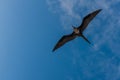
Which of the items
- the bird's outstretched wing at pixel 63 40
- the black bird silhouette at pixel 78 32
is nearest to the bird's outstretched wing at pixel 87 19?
the black bird silhouette at pixel 78 32

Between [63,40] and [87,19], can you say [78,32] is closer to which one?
[87,19]

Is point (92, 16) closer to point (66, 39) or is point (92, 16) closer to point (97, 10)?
point (97, 10)

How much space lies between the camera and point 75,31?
5719cm

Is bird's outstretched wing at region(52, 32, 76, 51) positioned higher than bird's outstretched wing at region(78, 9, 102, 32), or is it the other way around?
bird's outstretched wing at region(78, 9, 102, 32)

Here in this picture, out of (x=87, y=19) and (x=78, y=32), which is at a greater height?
(x=87, y=19)

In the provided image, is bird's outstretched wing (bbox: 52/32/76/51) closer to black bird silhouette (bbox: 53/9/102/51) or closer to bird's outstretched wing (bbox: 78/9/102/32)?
black bird silhouette (bbox: 53/9/102/51)

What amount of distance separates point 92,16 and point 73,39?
500cm

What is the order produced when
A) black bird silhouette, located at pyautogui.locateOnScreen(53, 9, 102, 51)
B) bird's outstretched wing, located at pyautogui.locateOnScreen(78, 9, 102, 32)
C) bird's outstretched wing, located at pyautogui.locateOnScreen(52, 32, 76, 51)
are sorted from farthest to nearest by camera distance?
bird's outstretched wing, located at pyautogui.locateOnScreen(52, 32, 76, 51) → black bird silhouette, located at pyautogui.locateOnScreen(53, 9, 102, 51) → bird's outstretched wing, located at pyautogui.locateOnScreen(78, 9, 102, 32)

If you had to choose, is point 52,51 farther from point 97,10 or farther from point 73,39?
point 97,10

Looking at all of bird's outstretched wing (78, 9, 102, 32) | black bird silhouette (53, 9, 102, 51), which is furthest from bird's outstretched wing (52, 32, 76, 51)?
bird's outstretched wing (78, 9, 102, 32)

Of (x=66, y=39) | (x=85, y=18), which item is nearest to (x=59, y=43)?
(x=66, y=39)

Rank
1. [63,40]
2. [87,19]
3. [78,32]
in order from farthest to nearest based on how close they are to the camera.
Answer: [63,40] < [78,32] < [87,19]

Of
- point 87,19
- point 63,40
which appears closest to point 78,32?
point 87,19

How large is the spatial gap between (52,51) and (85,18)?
6.75m
